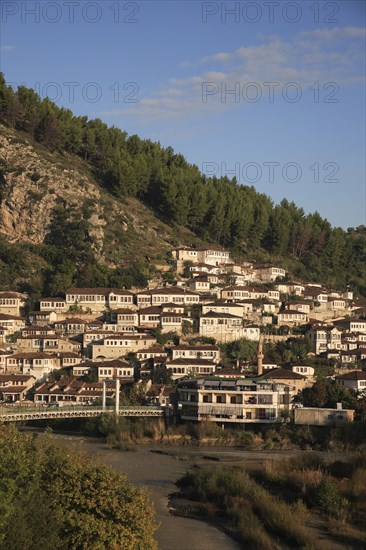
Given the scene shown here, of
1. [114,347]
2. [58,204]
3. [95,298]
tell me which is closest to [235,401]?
[114,347]

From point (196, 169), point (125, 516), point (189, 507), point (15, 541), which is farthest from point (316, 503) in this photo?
point (196, 169)

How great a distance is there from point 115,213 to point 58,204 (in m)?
4.07

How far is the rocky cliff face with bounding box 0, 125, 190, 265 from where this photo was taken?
192 ft

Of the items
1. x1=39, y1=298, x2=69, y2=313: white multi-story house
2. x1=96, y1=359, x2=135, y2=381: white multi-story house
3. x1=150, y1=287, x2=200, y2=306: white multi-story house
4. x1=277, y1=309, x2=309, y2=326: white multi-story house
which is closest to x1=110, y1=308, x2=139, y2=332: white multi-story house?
x1=150, y1=287, x2=200, y2=306: white multi-story house

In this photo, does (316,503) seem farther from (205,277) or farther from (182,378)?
(205,277)

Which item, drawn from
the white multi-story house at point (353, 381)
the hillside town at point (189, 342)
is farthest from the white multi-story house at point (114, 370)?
the white multi-story house at point (353, 381)

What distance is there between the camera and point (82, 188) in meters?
61.3

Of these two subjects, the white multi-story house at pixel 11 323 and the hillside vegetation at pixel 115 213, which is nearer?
the white multi-story house at pixel 11 323

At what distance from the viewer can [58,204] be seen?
194 feet

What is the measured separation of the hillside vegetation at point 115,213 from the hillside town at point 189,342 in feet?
9.59

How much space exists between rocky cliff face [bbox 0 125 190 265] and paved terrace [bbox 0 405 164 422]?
1961 centimetres

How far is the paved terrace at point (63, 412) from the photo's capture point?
1430 inches

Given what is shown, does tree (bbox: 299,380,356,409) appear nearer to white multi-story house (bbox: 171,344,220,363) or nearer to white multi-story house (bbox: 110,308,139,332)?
white multi-story house (bbox: 171,344,220,363)

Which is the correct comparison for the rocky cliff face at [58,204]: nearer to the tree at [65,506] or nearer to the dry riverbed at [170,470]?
the dry riverbed at [170,470]
